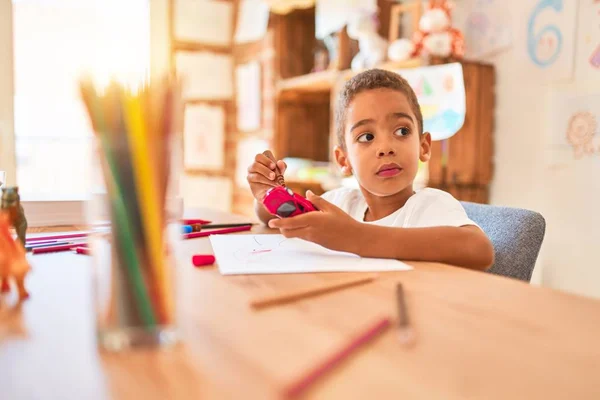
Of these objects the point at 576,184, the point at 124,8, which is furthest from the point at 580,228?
the point at 124,8

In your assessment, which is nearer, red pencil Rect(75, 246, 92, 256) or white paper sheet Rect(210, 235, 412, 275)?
white paper sheet Rect(210, 235, 412, 275)

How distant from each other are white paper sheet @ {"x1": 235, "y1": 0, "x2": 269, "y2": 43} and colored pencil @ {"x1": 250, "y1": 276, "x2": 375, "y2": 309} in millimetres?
2458

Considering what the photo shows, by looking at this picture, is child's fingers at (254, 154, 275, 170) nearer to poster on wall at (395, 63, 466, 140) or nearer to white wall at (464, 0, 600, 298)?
poster on wall at (395, 63, 466, 140)

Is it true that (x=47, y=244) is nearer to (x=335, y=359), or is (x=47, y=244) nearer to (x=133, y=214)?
(x=133, y=214)

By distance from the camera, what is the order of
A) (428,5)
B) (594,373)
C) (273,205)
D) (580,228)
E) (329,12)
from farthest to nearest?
(329,12) < (428,5) < (580,228) < (273,205) < (594,373)

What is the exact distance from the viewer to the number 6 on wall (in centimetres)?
175

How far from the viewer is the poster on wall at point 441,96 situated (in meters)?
1.78

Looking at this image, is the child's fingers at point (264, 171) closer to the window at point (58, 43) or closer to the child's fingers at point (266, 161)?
the child's fingers at point (266, 161)

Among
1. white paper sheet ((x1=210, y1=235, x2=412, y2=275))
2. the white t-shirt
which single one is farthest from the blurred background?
the white t-shirt

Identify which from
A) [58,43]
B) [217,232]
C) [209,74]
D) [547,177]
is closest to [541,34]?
[547,177]

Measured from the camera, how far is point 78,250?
2.38ft

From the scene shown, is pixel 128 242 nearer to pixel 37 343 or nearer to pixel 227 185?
pixel 37 343

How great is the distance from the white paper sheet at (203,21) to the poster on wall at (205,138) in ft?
1.41

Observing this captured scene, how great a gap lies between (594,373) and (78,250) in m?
0.65
